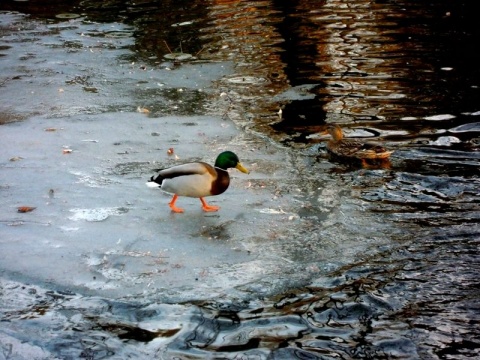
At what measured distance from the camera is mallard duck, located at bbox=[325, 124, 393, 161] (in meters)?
8.42

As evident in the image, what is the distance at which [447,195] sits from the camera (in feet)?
24.7

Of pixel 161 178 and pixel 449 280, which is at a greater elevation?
pixel 161 178

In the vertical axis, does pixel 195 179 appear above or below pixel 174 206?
above

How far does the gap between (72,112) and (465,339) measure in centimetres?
742

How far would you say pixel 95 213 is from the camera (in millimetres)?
7141

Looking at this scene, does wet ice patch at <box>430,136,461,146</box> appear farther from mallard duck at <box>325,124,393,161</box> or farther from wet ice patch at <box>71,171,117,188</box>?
wet ice patch at <box>71,171,117,188</box>

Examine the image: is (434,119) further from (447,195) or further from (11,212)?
(11,212)

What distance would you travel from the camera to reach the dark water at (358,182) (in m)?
5.06

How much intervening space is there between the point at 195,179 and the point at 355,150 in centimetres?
244

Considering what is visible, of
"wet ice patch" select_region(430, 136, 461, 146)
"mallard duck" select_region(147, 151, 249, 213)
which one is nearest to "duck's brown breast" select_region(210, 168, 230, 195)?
"mallard duck" select_region(147, 151, 249, 213)

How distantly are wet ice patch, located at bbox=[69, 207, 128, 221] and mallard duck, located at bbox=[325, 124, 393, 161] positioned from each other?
9.11ft

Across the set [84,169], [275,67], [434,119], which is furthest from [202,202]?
[275,67]

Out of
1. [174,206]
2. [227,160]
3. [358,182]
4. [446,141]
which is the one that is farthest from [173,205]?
[446,141]

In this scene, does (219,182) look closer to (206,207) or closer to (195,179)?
(195,179)
